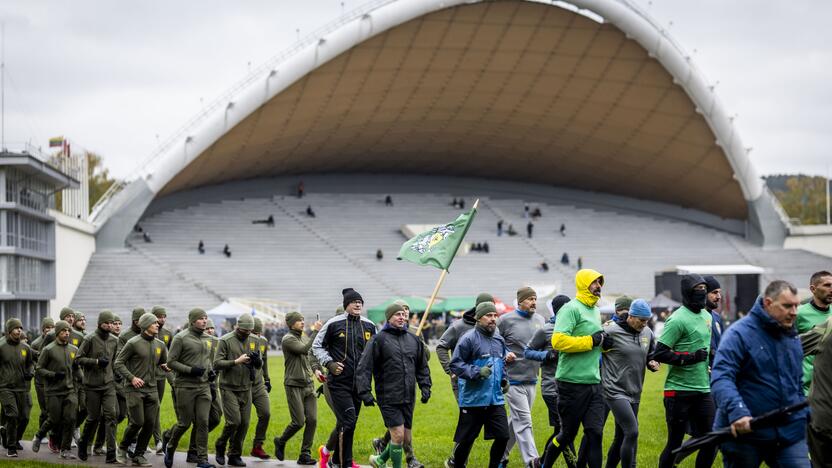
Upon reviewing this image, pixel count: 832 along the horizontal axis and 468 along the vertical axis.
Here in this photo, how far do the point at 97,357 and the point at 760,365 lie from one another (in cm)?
869

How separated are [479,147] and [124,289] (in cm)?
2349

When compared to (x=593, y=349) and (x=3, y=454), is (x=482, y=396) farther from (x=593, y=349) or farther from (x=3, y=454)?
(x=3, y=454)

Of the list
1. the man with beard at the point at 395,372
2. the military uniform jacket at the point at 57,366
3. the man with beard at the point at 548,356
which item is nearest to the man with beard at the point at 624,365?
the man with beard at the point at 548,356

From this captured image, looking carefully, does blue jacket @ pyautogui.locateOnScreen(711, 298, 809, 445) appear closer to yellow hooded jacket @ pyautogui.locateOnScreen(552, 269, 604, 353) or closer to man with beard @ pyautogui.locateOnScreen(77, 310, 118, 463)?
yellow hooded jacket @ pyautogui.locateOnScreen(552, 269, 604, 353)

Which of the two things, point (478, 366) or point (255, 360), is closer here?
point (478, 366)

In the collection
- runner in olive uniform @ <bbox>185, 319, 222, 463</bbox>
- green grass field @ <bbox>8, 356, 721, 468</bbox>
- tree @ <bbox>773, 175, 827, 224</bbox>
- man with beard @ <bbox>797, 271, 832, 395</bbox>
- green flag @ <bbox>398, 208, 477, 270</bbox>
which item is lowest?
green grass field @ <bbox>8, 356, 721, 468</bbox>

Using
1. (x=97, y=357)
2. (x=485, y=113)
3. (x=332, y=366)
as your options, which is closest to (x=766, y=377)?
(x=332, y=366)

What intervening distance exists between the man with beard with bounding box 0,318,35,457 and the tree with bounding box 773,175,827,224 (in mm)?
77239

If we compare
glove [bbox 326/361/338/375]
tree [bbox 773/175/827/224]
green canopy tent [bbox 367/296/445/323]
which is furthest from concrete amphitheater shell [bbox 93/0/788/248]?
glove [bbox 326/361/338/375]

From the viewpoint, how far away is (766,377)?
20.7ft

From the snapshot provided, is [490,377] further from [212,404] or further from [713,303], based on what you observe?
[212,404]

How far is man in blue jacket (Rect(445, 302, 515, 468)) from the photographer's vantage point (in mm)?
9211

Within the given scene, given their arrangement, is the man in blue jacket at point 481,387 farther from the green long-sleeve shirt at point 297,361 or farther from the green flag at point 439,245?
the green long-sleeve shirt at point 297,361

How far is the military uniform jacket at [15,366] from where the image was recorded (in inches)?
517
